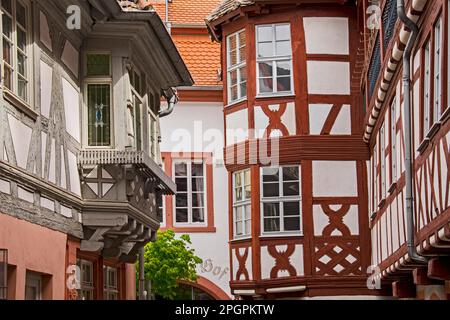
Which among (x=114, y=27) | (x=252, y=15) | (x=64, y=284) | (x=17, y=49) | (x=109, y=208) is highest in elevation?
(x=252, y=15)

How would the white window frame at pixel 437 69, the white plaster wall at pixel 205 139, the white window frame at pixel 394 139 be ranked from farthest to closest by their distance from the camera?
the white plaster wall at pixel 205 139
the white window frame at pixel 394 139
the white window frame at pixel 437 69

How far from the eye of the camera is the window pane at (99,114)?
16422 mm

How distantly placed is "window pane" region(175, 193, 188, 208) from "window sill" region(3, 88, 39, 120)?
698 inches

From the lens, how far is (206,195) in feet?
103

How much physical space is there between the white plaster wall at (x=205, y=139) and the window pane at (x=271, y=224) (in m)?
7.90

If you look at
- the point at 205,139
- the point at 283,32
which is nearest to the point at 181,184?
the point at 205,139

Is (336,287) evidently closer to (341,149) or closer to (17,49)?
(341,149)

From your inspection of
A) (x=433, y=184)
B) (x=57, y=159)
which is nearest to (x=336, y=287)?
(x=57, y=159)

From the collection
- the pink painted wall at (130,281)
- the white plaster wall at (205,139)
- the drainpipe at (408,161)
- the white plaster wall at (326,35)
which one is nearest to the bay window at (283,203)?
the white plaster wall at (326,35)

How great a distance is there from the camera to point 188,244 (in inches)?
1198

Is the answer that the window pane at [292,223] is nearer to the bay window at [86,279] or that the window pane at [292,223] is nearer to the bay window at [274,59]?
the bay window at [274,59]

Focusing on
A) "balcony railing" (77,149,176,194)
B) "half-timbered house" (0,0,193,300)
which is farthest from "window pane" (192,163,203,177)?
"balcony railing" (77,149,176,194)

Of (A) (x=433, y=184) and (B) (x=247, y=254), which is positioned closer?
(A) (x=433, y=184)

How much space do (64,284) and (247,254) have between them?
813 centimetres
